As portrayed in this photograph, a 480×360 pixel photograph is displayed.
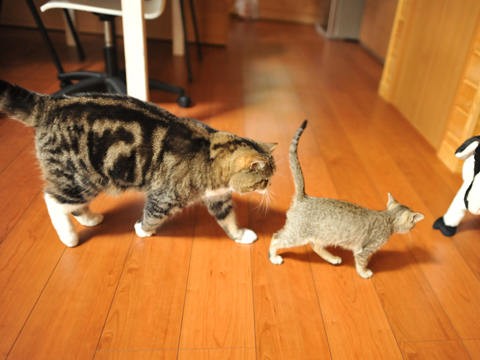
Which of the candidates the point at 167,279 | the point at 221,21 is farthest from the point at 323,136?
the point at 221,21

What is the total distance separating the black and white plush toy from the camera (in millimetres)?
1409


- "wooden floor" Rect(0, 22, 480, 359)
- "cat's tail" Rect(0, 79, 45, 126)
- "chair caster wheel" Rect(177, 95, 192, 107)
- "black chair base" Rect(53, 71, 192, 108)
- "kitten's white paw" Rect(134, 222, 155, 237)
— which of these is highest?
"cat's tail" Rect(0, 79, 45, 126)

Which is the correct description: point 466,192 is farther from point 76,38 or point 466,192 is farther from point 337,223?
point 76,38

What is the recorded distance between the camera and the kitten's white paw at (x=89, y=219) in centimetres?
156

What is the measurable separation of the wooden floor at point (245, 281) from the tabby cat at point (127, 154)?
0.19 meters

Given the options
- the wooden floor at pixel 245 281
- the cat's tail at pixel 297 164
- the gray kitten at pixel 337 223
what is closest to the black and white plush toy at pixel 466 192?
the wooden floor at pixel 245 281

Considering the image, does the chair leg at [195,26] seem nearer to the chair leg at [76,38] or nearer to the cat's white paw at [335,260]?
the chair leg at [76,38]

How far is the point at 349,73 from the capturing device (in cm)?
338

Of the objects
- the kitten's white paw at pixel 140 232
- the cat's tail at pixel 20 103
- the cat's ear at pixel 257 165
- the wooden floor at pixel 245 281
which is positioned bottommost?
the wooden floor at pixel 245 281

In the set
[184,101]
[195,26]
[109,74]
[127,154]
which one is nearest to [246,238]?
[127,154]

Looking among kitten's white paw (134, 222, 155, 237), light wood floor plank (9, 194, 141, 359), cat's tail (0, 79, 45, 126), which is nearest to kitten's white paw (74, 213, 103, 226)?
light wood floor plank (9, 194, 141, 359)

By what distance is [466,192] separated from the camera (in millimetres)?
1462

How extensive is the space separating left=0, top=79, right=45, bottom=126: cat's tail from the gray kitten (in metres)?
0.86

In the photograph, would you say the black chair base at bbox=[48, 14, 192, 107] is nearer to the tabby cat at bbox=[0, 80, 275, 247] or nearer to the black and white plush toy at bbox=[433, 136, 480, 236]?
the tabby cat at bbox=[0, 80, 275, 247]
